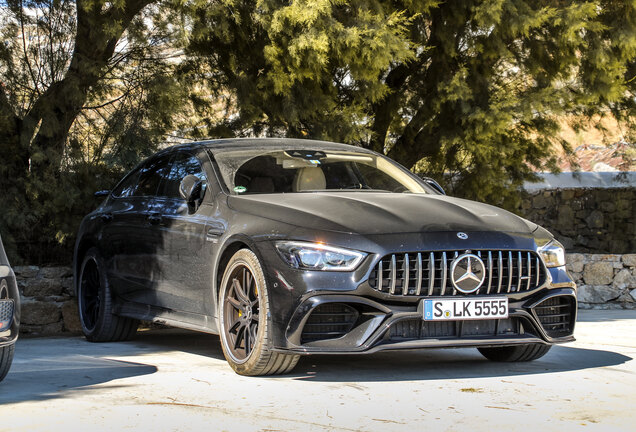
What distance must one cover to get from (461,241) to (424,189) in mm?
A: 1855

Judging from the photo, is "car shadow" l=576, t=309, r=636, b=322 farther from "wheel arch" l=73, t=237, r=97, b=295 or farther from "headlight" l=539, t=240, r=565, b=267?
"wheel arch" l=73, t=237, r=97, b=295

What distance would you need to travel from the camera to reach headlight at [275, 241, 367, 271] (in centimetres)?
616

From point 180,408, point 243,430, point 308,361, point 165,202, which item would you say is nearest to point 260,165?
point 165,202

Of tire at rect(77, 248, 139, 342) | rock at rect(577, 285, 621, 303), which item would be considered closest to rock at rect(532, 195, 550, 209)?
rock at rect(577, 285, 621, 303)

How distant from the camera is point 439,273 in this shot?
6332mm

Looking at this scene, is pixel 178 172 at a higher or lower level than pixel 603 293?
higher

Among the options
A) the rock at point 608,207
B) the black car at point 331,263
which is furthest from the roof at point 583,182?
the black car at point 331,263

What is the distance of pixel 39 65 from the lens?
12.1 m

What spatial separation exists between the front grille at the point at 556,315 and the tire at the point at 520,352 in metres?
0.36

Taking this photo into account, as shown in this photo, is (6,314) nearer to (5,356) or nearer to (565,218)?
(5,356)

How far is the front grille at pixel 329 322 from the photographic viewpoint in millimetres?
6188

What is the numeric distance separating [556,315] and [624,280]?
23.9ft

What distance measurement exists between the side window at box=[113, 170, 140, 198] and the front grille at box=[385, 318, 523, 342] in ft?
12.0

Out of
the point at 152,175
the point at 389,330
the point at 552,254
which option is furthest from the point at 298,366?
the point at 152,175
